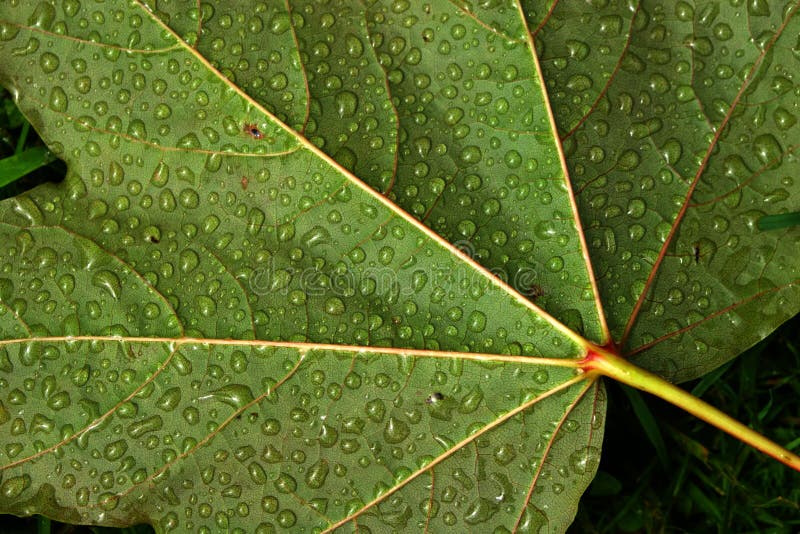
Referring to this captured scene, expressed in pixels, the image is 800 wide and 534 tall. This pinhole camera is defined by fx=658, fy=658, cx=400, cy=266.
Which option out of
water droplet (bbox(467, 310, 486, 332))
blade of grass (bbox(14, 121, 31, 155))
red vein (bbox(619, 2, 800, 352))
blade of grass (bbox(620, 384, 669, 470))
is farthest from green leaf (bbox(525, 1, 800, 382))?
blade of grass (bbox(14, 121, 31, 155))

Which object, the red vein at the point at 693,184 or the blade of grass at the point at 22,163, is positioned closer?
the red vein at the point at 693,184

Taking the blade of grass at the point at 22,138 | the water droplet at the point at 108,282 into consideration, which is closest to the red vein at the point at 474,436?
the water droplet at the point at 108,282

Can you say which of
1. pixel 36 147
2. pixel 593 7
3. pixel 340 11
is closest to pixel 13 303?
pixel 36 147

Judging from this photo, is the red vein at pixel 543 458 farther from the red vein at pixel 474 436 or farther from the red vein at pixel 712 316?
the red vein at pixel 712 316

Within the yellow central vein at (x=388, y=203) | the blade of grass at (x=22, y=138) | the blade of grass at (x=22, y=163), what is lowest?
the blade of grass at (x=22, y=163)

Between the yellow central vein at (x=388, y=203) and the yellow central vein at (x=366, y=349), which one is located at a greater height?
the yellow central vein at (x=388, y=203)

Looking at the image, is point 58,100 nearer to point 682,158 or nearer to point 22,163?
point 22,163

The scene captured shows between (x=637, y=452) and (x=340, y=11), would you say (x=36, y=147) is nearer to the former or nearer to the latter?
(x=340, y=11)

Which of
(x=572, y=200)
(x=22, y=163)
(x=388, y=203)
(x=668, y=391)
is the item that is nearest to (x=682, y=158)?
(x=572, y=200)
